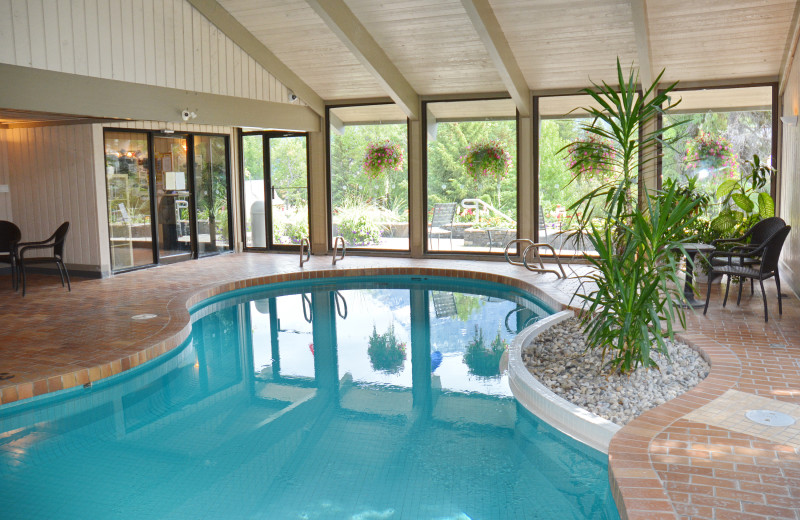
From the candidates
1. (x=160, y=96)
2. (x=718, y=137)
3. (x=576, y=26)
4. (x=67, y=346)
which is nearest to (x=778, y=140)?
(x=718, y=137)

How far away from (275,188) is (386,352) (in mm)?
7265

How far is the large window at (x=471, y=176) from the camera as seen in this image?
38.5 feet

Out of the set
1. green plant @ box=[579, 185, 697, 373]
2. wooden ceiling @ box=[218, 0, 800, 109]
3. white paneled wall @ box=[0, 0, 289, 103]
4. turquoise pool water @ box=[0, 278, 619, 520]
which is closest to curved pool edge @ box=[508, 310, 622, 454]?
turquoise pool water @ box=[0, 278, 619, 520]

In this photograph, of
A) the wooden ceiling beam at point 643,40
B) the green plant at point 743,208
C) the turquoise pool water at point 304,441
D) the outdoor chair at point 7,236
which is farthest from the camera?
the outdoor chair at point 7,236

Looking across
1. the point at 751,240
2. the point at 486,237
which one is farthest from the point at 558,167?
the point at 751,240

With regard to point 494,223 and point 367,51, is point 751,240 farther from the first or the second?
point 367,51

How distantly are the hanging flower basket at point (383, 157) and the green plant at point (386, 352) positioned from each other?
5377 mm

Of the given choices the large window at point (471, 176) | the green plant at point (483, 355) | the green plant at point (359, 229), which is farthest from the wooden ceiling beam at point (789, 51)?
the green plant at point (359, 229)

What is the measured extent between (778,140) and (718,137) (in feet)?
2.69

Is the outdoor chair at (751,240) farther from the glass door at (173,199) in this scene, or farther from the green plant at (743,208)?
the glass door at (173,199)

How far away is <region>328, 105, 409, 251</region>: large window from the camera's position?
12438 millimetres

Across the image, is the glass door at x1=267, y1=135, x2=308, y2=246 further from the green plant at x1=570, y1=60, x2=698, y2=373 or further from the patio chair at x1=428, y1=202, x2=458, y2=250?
the green plant at x1=570, y1=60, x2=698, y2=373

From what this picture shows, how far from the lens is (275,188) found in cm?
1326

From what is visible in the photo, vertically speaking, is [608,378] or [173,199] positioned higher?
[173,199]
